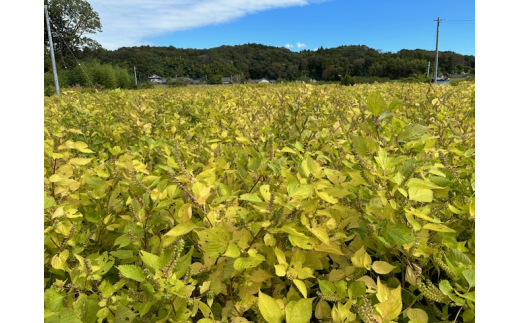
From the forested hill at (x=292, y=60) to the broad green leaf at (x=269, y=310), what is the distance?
83.1ft

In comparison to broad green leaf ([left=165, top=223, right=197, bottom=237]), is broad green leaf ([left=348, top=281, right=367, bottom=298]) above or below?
below

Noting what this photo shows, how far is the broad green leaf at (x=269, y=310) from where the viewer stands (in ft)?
2.73

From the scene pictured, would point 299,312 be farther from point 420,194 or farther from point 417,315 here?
point 420,194

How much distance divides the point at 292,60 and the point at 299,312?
116 ft

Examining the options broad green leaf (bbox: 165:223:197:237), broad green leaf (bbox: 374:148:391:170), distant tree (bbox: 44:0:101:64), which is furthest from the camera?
distant tree (bbox: 44:0:101:64)

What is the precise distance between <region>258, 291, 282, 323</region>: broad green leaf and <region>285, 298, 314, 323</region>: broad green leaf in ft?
0.07

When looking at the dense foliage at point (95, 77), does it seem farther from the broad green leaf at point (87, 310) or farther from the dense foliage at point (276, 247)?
the broad green leaf at point (87, 310)

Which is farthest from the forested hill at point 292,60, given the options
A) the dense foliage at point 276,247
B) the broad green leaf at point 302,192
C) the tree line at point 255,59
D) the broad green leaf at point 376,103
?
the broad green leaf at point 302,192

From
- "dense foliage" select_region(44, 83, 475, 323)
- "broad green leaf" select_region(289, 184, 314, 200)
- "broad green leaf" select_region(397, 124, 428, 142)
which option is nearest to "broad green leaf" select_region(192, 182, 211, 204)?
"dense foliage" select_region(44, 83, 475, 323)

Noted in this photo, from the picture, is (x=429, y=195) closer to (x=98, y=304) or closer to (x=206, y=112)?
(x=98, y=304)

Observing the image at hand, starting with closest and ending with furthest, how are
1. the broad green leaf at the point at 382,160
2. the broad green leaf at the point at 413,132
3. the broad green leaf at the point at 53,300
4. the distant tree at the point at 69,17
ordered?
the broad green leaf at the point at 53,300, the broad green leaf at the point at 382,160, the broad green leaf at the point at 413,132, the distant tree at the point at 69,17

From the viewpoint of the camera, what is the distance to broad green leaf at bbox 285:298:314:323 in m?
0.83

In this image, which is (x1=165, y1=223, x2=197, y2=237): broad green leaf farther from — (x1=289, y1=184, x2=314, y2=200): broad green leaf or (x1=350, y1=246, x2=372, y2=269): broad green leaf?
(x1=350, y1=246, x2=372, y2=269): broad green leaf

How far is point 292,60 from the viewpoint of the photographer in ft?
113
